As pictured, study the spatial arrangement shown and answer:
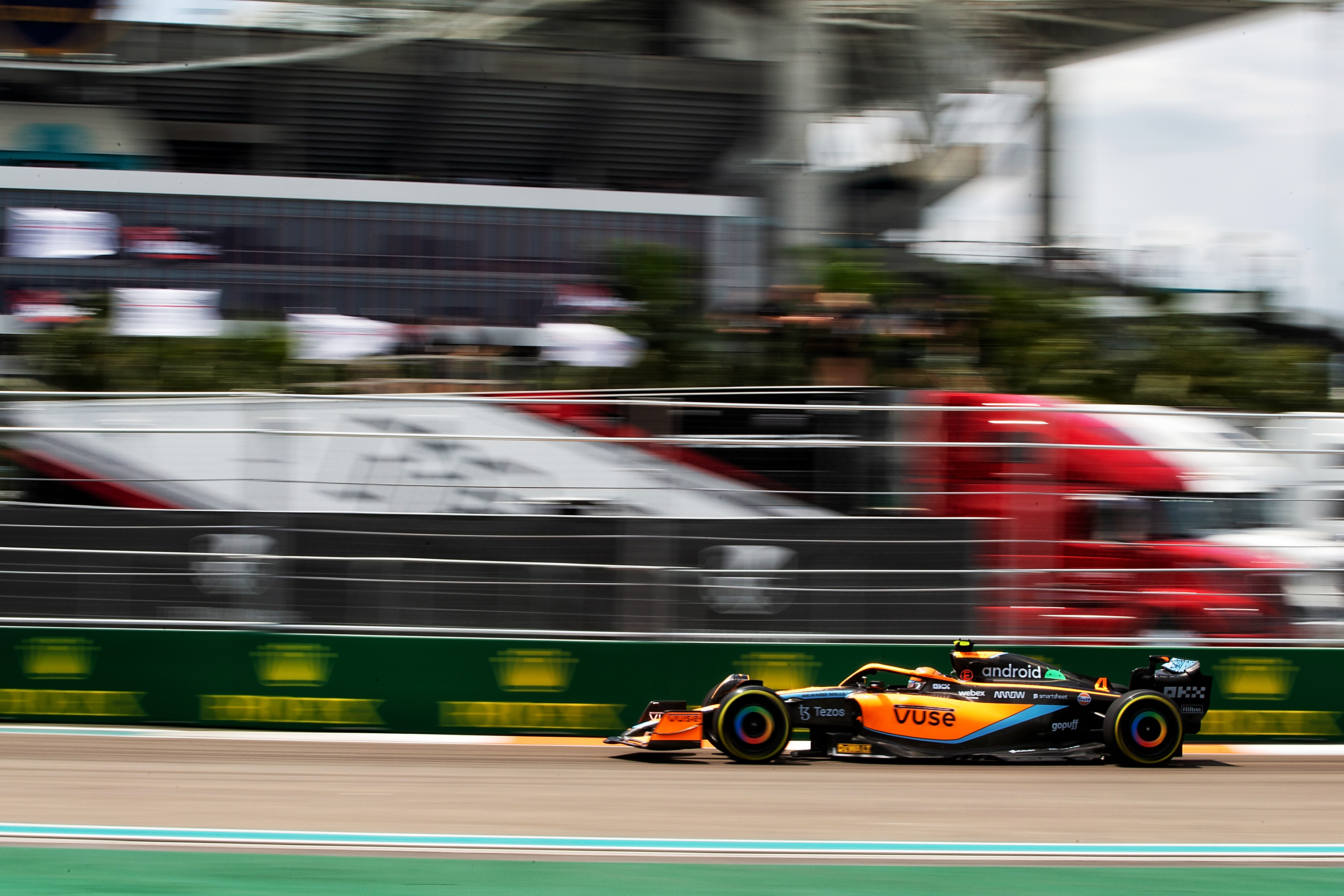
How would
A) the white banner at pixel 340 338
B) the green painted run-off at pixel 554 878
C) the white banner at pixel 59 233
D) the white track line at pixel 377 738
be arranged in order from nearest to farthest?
1. the green painted run-off at pixel 554 878
2. the white track line at pixel 377 738
3. the white banner at pixel 340 338
4. the white banner at pixel 59 233

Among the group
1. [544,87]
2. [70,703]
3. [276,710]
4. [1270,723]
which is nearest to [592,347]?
[276,710]

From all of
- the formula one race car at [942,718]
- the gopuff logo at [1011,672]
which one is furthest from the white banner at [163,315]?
the gopuff logo at [1011,672]

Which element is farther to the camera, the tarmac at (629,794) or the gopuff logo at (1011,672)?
the gopuff logo at (1011,672)

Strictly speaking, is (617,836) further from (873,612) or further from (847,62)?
(847,62)

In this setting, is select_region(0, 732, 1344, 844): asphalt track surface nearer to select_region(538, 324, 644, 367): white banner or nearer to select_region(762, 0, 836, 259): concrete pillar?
select_region(538, 324, 644, 367): white banner

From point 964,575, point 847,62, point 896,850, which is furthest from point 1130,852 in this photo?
point 847,62

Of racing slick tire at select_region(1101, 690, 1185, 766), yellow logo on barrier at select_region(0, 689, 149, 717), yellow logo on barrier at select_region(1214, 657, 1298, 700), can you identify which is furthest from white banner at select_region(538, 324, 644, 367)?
racing slick tire at select_region(1101, 690, 1185, 766)

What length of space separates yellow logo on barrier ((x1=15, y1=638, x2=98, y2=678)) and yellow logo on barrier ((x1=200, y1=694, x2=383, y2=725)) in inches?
27.8

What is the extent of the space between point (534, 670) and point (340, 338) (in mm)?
7403

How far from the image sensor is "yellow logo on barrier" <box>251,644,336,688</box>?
7.86 meters

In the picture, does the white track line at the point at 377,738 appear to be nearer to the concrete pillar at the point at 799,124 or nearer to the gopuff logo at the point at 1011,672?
the gopuff logo at the point at 1011,672

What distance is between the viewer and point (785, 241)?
18500mm

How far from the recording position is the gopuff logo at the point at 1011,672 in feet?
23.1

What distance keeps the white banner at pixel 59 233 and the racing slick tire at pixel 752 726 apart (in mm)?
15014
